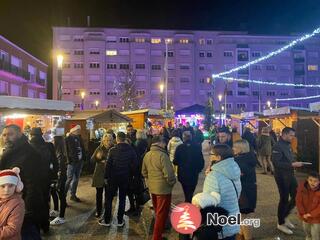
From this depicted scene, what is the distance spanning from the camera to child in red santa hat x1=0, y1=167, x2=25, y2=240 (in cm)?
323

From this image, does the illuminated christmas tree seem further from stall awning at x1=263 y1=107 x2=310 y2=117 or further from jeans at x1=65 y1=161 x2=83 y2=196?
stall awning at x1=263 y1=107 x2=310 y2=117

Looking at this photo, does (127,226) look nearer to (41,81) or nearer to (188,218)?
(188,218)

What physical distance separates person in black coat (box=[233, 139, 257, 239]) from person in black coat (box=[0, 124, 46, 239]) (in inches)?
108

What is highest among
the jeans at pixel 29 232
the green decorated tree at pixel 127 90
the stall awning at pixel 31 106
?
the green decorated tree at pixel 127 90

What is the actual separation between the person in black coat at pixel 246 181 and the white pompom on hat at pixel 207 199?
171 centimetres

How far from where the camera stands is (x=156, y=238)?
19.0ft

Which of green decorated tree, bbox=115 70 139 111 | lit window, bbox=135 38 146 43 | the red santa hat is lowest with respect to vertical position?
the red santa hat

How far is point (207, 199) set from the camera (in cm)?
370

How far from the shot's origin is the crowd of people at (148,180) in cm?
376

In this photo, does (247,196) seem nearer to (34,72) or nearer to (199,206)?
(199,206)

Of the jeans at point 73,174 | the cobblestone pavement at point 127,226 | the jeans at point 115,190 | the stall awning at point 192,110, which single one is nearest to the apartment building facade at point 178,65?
the stall awning at point 192,110

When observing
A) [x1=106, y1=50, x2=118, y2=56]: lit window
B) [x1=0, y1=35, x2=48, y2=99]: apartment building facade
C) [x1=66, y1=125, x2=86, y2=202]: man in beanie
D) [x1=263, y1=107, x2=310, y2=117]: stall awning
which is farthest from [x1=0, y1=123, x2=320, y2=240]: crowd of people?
[x1=106, y1=50, x2=118, y2=56]: lit window

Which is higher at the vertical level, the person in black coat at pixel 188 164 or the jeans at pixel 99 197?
the person in black coat at pixel 188 164

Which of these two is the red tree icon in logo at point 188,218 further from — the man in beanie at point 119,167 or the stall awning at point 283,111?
the stall awning at point 283,111
